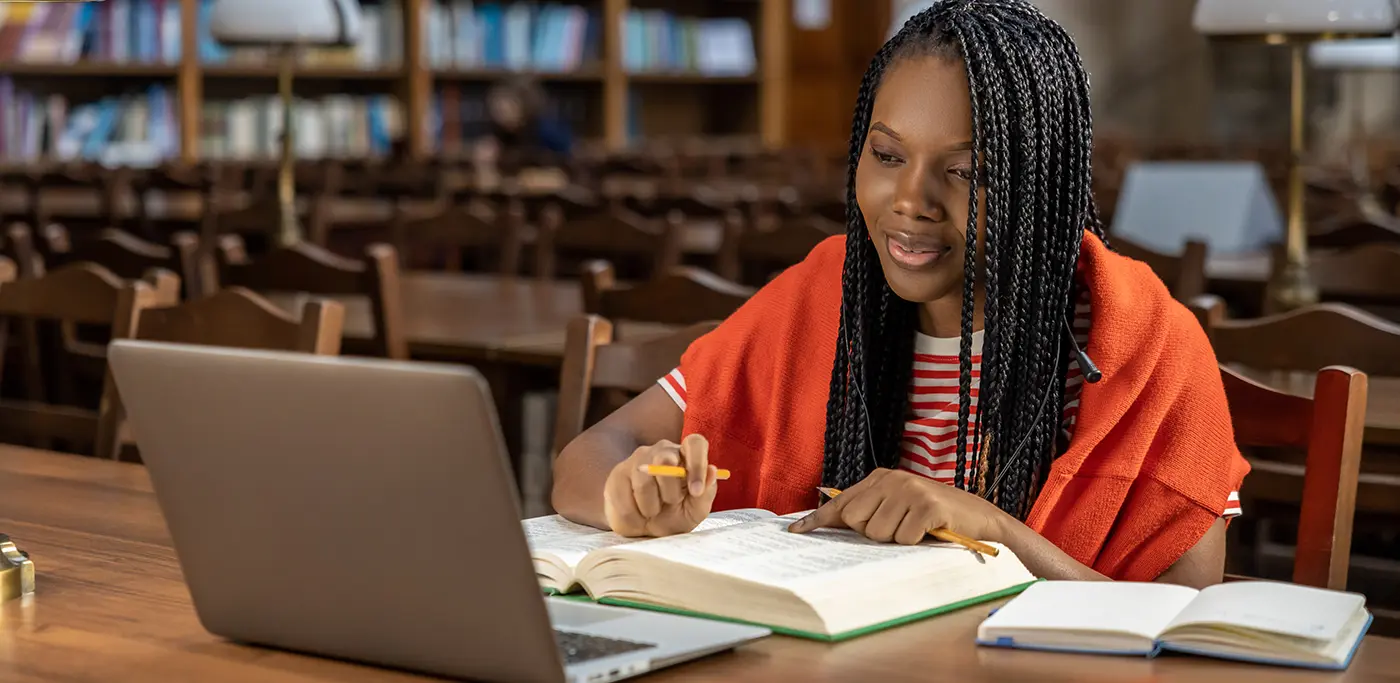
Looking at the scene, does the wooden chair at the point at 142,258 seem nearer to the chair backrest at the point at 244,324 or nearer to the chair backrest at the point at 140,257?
the chair backrest at the point at 140,257

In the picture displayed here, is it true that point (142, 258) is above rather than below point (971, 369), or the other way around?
below

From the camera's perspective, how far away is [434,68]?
8.93 meters

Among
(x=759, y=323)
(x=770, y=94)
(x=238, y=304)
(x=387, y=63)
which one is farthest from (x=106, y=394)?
(x=770, y=94)

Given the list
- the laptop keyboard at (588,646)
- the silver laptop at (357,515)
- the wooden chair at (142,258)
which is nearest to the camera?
the silver laptop at (357,515)

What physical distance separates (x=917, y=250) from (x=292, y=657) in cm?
61

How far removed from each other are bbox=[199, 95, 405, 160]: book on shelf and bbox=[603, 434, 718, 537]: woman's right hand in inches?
279

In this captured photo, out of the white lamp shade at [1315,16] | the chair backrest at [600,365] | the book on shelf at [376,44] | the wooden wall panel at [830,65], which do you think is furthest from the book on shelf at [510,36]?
the chair backrest at [600,365]

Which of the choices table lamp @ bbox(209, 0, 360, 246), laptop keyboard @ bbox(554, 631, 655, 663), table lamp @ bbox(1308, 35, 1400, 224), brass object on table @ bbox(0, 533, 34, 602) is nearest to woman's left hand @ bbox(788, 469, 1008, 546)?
laptop keyboard @ bbox(554, 631, 655, 663)

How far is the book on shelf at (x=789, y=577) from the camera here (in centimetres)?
112

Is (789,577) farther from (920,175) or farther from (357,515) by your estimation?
(920,175)

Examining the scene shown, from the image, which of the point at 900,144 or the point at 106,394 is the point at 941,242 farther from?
the point at 106,394

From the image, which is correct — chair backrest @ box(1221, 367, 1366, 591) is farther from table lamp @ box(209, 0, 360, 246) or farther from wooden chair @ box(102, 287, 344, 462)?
table lamp @ box(209, 0, 360, 246)

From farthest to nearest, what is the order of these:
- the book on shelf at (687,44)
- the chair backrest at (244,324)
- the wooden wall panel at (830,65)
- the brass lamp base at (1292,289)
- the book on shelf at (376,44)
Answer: the wooden wall panel at (830,65) → the book on shelf at (687,44) → the book on shelf at (376,44) → the brass lamp base at (1292,289) → the chair backrest at (244,324)

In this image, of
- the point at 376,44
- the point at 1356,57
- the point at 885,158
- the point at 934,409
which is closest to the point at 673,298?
the point at 934,409
